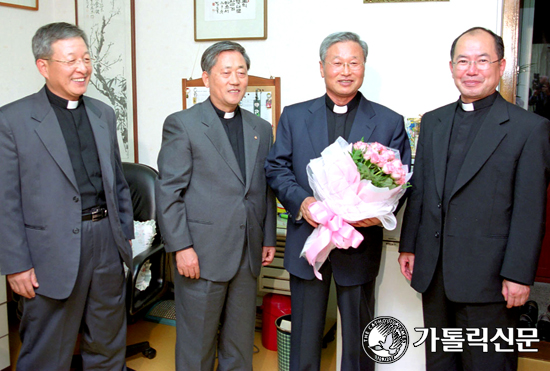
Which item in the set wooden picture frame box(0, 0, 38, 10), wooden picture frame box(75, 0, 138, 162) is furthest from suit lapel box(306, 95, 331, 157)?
wooden picture frame box(0, 0, 38, 10)

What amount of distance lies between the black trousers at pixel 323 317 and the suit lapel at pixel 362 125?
550 millimetres

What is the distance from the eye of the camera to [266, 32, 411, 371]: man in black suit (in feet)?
6.16

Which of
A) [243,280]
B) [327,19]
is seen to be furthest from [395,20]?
[243,280]

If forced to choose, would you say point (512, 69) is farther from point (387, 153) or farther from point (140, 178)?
point (140, 178)

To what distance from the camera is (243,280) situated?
200 centimetres

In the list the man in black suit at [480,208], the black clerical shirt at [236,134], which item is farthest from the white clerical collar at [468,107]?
the black clerical shirt at [236,134]

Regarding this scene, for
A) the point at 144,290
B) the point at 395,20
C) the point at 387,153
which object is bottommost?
the point at 144,290

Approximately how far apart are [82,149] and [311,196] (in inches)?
38.9

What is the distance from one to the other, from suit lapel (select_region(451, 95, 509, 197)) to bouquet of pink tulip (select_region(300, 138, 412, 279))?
0.21 m

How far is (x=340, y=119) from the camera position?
1994mm

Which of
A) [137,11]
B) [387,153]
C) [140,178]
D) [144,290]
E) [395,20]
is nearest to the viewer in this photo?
[387,153]

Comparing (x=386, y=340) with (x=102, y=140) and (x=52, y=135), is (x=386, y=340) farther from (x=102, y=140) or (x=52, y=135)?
(x=52, y=135)

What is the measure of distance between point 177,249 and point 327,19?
1.81 metres

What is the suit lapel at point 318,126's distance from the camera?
75.4 inches
